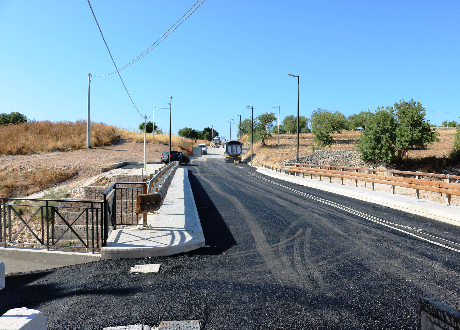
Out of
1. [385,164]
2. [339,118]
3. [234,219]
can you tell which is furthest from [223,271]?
[339,118]

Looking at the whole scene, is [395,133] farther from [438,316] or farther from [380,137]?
[438,316]

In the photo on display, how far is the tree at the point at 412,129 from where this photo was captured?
126ft

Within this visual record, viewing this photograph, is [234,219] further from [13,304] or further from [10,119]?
[10,119]

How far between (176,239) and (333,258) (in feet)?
11.3

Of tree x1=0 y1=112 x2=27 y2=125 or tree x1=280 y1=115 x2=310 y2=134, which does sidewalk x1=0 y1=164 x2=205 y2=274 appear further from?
tree x1=280 y1=115 x2=310 y2=134

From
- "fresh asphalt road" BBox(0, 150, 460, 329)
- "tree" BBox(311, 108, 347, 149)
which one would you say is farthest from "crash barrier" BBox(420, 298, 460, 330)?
"tree" BBox(311, 108, 347, 149)

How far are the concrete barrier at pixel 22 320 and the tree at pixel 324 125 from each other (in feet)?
201

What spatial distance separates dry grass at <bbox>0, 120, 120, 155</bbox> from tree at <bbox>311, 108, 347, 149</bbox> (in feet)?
124

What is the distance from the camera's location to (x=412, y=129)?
38.5 meters

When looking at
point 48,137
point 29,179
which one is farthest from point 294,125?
point 29,179

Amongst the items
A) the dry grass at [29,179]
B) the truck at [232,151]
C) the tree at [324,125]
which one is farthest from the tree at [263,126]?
the dry grass at [29,179]

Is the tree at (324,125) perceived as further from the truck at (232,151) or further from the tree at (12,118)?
the tree at (12,118)

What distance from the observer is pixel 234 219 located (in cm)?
1051

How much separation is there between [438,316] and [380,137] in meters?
42.3
